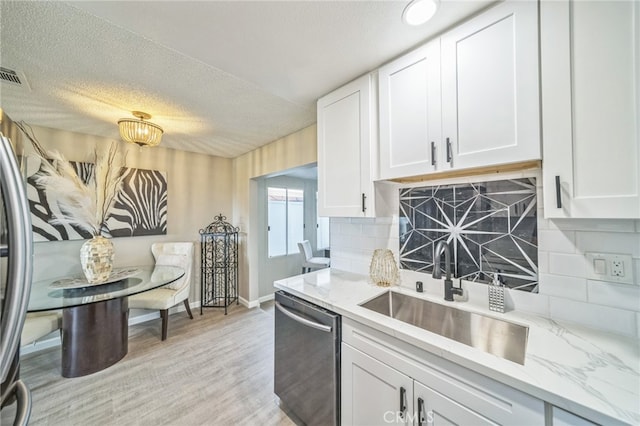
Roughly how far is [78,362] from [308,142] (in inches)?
118

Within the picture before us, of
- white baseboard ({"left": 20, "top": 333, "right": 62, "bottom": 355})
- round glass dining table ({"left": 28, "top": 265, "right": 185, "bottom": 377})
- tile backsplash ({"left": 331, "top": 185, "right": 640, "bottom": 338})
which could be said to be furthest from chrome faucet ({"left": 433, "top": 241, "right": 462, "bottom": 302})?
white baseboard ({"left": 20, "top": 333, "right": 62, "bottom": 355})

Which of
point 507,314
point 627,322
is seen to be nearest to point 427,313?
A: point 507,314

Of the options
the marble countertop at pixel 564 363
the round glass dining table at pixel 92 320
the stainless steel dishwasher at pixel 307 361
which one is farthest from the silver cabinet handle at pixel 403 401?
the round glass dining table at pixel 92 320

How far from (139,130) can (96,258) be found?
1.25 meters

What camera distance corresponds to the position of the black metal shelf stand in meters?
3.50

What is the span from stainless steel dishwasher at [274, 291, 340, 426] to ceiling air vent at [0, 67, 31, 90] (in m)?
2.28

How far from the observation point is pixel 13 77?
61.7 inches

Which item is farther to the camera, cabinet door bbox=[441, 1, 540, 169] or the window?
the window

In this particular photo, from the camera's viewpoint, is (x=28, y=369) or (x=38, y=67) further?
(x=28, y=369)

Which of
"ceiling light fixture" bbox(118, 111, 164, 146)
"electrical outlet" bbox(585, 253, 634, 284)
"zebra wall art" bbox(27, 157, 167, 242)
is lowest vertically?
"electrical outlet" bbox(585, 253, 634, 284)

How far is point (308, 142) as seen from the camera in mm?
2613

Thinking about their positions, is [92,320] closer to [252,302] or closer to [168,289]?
[168,289]

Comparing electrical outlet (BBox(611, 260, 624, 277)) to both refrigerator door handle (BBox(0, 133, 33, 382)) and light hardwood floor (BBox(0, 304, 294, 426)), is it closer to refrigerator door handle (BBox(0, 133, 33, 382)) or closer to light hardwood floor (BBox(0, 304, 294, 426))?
light hardwood floor (BBox(0, 304, 294, 426))

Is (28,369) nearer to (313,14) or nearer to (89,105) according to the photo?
(89,105)
